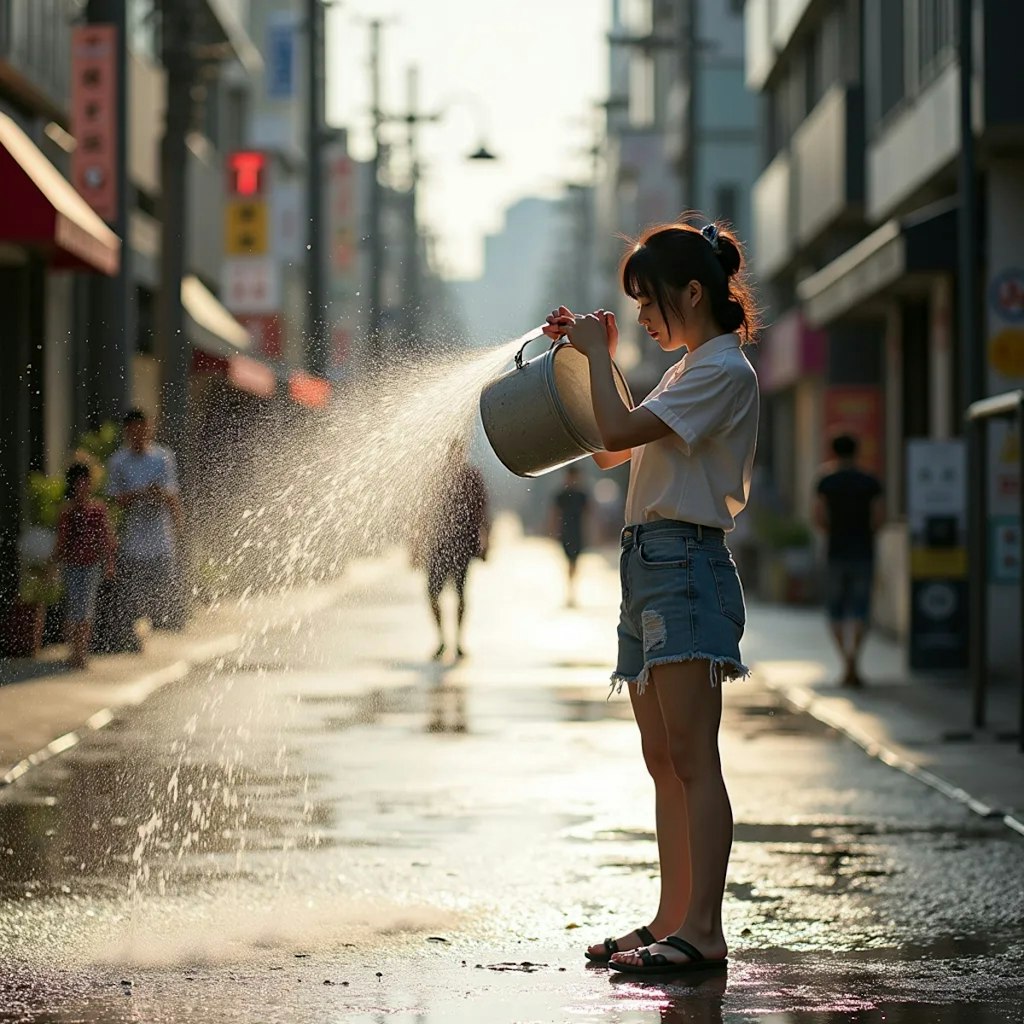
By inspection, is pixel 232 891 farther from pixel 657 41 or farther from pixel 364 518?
pixel 657 41

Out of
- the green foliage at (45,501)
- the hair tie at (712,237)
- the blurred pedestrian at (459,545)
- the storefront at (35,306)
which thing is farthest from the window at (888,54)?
the hair tie at (712,237)

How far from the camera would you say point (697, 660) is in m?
6.00

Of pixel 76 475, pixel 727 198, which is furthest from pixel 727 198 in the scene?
pixel 76 475

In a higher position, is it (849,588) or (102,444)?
(102,444)

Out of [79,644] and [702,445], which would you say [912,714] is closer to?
[79,644]

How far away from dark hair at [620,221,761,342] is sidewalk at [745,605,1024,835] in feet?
11.7

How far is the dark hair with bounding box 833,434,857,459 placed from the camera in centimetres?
1705

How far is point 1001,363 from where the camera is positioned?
18047mm

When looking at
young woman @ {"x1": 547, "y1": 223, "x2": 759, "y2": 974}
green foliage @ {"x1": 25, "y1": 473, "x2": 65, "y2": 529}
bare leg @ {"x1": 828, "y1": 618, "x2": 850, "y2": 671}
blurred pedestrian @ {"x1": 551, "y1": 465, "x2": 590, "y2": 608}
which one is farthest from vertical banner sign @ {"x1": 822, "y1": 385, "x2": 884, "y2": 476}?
young woman @ {"x1": 547, "y1": 223, "x2": 759, "y2": 974}

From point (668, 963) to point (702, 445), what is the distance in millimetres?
1350

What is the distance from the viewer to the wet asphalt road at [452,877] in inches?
227

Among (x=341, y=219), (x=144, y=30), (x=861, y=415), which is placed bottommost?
(x=861, y=415)

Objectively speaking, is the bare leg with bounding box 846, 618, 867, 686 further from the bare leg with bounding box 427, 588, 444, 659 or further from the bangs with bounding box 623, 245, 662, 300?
the bangs with bounding box 623, 245, 662, 300

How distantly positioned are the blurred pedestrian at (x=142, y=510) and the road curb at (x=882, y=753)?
4.61 m
